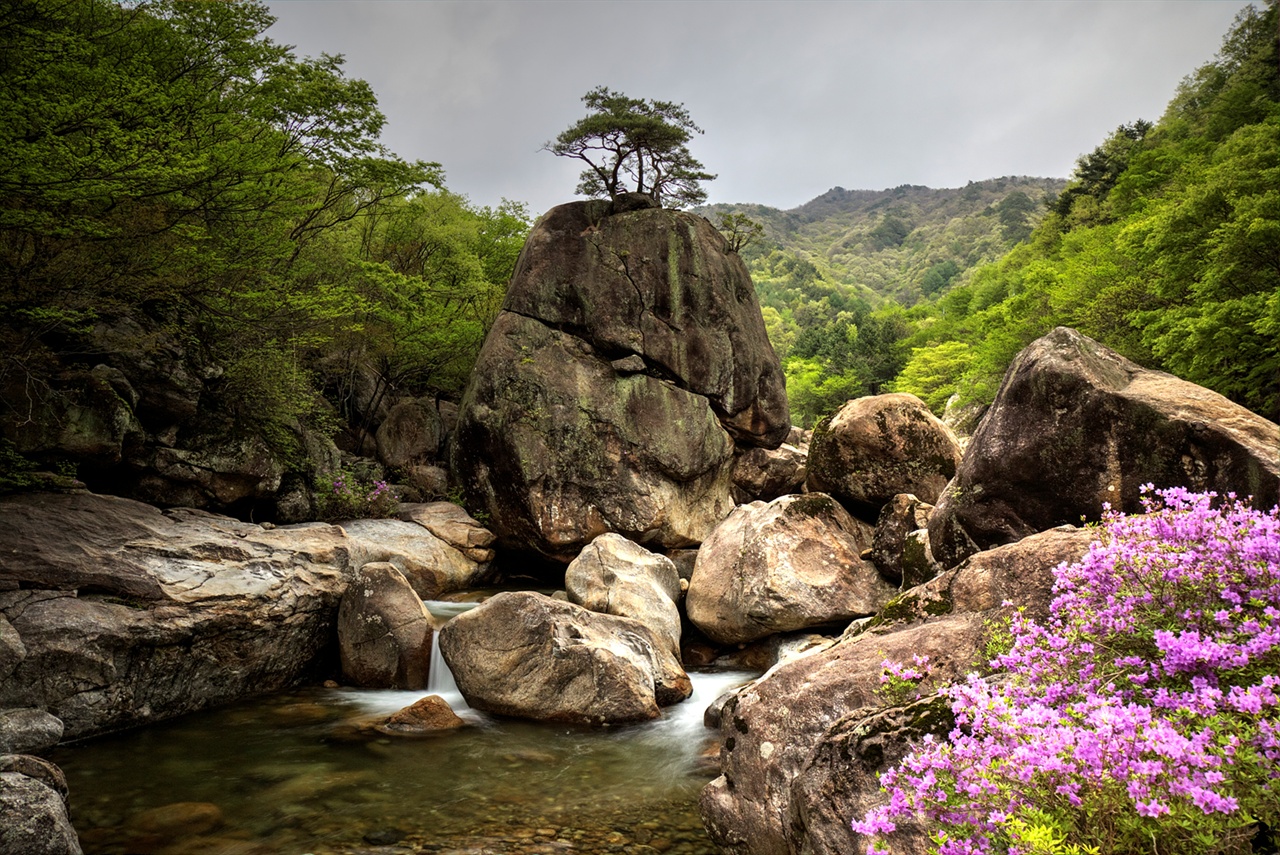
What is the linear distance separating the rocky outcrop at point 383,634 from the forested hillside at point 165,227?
4.91m

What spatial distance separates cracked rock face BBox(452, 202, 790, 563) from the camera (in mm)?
18828

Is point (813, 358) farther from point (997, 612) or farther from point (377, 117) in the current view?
point (997, 612)

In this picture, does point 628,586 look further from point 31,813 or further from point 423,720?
point 31,813

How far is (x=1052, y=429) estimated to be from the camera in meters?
7.99

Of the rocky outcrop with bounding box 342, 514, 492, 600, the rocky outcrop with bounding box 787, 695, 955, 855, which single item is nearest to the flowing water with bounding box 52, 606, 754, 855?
the rocky outcrop with bounding box 787, 695, 955, 855

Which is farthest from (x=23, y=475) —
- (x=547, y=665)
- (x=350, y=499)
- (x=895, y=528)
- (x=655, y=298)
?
(x=655, y=298)

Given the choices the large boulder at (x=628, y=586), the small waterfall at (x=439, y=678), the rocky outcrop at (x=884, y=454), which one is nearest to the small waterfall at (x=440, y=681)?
the small waterfall at (x=439, y=678)

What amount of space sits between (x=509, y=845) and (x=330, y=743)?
3.80 meters

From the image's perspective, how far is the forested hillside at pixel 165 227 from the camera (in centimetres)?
933

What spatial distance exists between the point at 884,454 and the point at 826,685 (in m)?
8.62

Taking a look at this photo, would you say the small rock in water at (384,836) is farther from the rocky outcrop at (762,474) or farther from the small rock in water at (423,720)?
the rocky outcrop at (762,474)

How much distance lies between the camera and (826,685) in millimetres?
5656

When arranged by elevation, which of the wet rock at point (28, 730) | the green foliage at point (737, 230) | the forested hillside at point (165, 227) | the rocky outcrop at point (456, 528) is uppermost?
the green foliage at point (737, 230)

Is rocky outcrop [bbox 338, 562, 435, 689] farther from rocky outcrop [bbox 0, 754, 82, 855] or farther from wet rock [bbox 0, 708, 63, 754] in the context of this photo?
rocky outcrop [bbox 0, 754, 82, 855]
